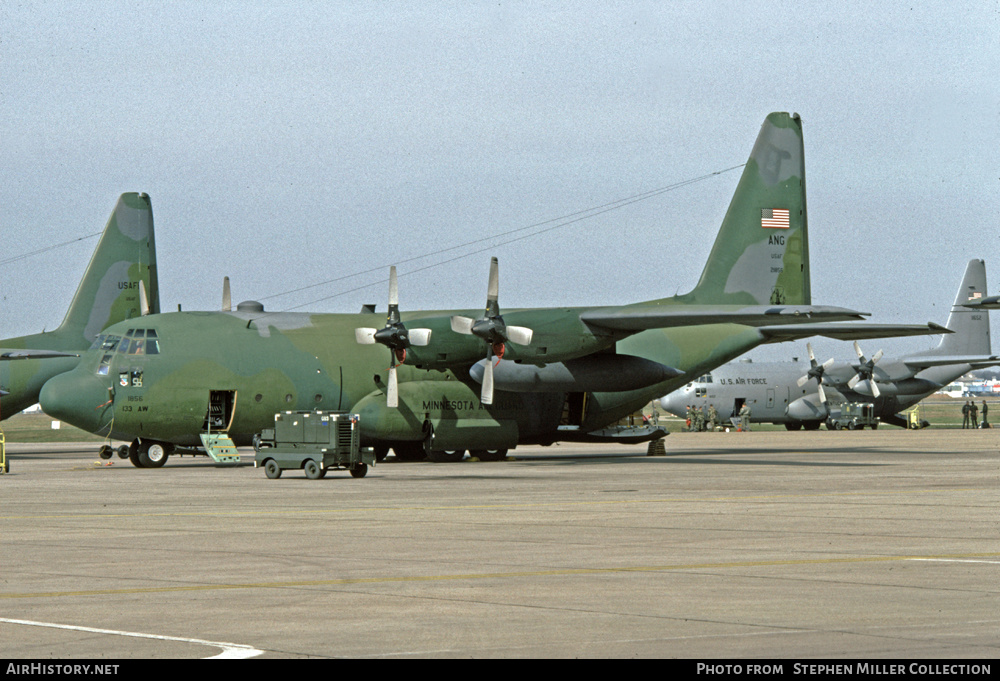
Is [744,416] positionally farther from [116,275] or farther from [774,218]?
[116,275]

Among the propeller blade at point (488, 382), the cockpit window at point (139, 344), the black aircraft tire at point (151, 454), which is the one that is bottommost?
the black aircraft tire at point (151, 454)

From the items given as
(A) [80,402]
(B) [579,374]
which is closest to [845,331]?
(B) [579,374]

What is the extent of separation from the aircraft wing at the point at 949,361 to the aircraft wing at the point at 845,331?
126 ft

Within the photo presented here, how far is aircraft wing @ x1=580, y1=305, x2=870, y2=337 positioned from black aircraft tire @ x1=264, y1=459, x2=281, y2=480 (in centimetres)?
967

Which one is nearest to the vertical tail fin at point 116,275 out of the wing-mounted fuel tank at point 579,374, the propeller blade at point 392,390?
the propeller blade at point 392,390

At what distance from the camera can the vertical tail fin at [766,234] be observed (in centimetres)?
4188

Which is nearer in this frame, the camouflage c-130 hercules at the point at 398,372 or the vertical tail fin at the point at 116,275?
the camouflage c-130 hercules at the point at 398,372

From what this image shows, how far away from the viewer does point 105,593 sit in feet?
37.8

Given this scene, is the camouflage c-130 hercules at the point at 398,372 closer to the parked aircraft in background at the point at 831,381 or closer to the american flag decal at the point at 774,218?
the american flag decal at the point at 774,218

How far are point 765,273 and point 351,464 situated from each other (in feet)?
58.8

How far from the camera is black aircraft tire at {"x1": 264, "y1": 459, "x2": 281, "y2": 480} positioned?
30.9m

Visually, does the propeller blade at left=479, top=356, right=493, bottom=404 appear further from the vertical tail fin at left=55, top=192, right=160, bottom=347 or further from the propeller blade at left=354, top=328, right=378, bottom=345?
the vertical tail fin at left=55, top=192, right=160, bottom=347
